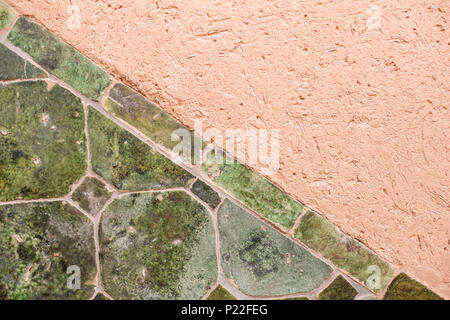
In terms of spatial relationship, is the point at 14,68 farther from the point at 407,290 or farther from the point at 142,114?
the point at 407,290

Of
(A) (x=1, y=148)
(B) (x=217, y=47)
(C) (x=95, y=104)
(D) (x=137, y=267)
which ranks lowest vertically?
(D) (x=137, y=267)

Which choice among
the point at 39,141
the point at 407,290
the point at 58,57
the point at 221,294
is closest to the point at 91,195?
the point at 39,141

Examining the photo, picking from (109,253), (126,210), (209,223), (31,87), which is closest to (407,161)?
(209,223)

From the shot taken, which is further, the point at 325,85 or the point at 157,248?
the point at 157,248

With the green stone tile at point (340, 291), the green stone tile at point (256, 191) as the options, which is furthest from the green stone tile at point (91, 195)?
the green stone tile at point (340, 291)

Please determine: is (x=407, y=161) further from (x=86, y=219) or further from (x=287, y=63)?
(x=86, y=219)

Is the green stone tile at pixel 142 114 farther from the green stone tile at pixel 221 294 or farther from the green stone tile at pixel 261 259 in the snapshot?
the green stone tile at pixel 221 294

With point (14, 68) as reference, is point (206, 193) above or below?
below

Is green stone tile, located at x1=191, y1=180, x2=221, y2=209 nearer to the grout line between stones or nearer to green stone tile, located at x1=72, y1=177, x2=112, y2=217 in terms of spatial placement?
the grout line between stones
